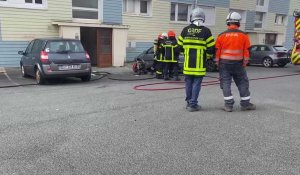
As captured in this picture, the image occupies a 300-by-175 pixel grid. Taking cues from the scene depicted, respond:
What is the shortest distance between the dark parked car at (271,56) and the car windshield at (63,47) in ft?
43.9

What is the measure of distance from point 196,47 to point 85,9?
12.1 m

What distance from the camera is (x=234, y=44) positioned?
21.2 feet

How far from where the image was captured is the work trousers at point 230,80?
662 cm

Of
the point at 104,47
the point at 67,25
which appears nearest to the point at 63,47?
the point at 67,25

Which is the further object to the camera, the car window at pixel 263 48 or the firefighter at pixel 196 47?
the car window at pixel 263 48

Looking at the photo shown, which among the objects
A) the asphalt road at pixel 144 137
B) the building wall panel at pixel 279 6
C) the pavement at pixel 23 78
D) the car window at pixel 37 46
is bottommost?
the pavement at pixel 23 78

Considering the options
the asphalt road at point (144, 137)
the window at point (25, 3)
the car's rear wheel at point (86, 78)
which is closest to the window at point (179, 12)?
the window at point (25, 3)

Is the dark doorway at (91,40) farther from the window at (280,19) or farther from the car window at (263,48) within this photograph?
the window at (280,19)

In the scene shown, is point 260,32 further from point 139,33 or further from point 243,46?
point 243,46

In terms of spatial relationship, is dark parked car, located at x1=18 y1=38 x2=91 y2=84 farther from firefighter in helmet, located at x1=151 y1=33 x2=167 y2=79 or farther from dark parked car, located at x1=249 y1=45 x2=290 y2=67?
dark parked car, located at x1=249 y1=45 x2=290 y2=67

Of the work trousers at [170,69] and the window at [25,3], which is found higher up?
the window at [25,3]

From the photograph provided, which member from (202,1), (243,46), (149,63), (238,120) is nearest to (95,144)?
(238,120)

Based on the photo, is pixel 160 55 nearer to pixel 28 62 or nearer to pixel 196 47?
pixel 28 62

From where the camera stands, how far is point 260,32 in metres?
26.5
